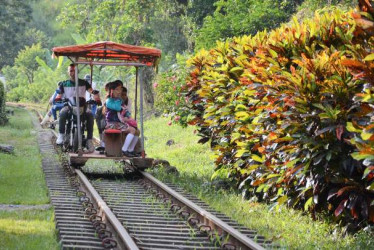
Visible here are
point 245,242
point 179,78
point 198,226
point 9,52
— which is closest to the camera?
point 245,242

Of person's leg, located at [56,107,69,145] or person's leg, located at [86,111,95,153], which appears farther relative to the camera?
person's leg, located at [56,107,69,145]

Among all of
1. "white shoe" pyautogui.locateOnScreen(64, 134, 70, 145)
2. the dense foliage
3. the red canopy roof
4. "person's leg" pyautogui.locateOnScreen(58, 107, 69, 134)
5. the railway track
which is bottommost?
the railway track

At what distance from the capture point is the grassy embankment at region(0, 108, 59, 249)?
824 cm

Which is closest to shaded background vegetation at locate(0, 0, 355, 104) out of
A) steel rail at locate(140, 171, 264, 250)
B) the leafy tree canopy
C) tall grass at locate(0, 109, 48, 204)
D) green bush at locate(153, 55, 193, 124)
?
green bush at locate(153, 55, 193, 124)

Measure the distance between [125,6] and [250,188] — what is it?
78.2ft

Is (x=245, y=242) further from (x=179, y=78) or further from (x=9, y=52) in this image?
(x=9, y=52)

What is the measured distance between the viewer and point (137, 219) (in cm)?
1002

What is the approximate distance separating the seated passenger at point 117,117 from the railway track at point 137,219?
3.70 feet

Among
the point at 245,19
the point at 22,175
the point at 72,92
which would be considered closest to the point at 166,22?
the point at 245,19

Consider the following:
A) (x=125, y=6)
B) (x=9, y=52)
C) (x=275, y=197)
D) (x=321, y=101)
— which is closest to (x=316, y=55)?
(x=321, y=101)

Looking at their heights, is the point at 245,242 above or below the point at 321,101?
below

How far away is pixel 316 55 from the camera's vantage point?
31.8ft

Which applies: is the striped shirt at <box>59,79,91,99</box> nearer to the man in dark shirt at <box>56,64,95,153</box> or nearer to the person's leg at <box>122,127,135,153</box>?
the man in dark shirt at <box>56,64,95,153</box>

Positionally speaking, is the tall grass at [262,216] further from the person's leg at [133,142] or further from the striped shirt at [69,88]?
the striped shirt at [69,88]
